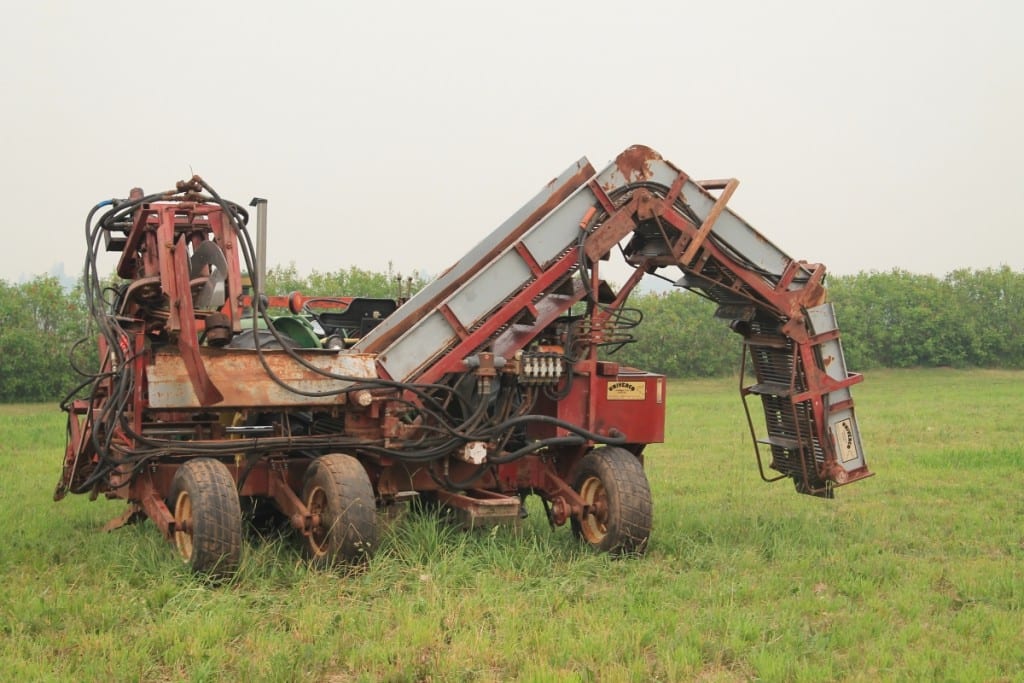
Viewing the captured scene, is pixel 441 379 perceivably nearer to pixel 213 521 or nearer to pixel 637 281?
pixel 637 281

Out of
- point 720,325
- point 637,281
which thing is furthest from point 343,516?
point 720,325

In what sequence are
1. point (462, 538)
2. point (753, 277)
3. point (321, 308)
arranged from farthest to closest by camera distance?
point (321, 308) → point (753, 277) → point (462, 538)

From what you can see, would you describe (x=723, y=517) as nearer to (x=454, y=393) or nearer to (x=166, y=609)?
(x=454, y=393)

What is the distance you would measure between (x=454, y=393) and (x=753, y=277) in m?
2.51

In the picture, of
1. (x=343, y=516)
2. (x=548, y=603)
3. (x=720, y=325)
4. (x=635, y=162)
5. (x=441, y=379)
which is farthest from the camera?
(x=720, y=325)

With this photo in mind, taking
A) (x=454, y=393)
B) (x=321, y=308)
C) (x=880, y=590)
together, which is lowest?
(x=880, y=590)

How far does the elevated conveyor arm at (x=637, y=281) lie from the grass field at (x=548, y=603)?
94cm

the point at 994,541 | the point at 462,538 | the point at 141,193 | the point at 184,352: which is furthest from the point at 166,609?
the point at 994,541

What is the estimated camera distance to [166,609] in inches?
241

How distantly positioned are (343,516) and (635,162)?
3377 millimetres

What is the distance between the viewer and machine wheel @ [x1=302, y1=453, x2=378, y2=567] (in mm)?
6906

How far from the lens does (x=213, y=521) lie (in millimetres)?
6684

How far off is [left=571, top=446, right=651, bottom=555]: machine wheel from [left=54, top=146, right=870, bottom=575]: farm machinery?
0.05 feet

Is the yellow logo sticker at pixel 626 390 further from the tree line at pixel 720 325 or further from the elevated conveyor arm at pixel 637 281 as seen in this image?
the tree line at pixel 720 325
